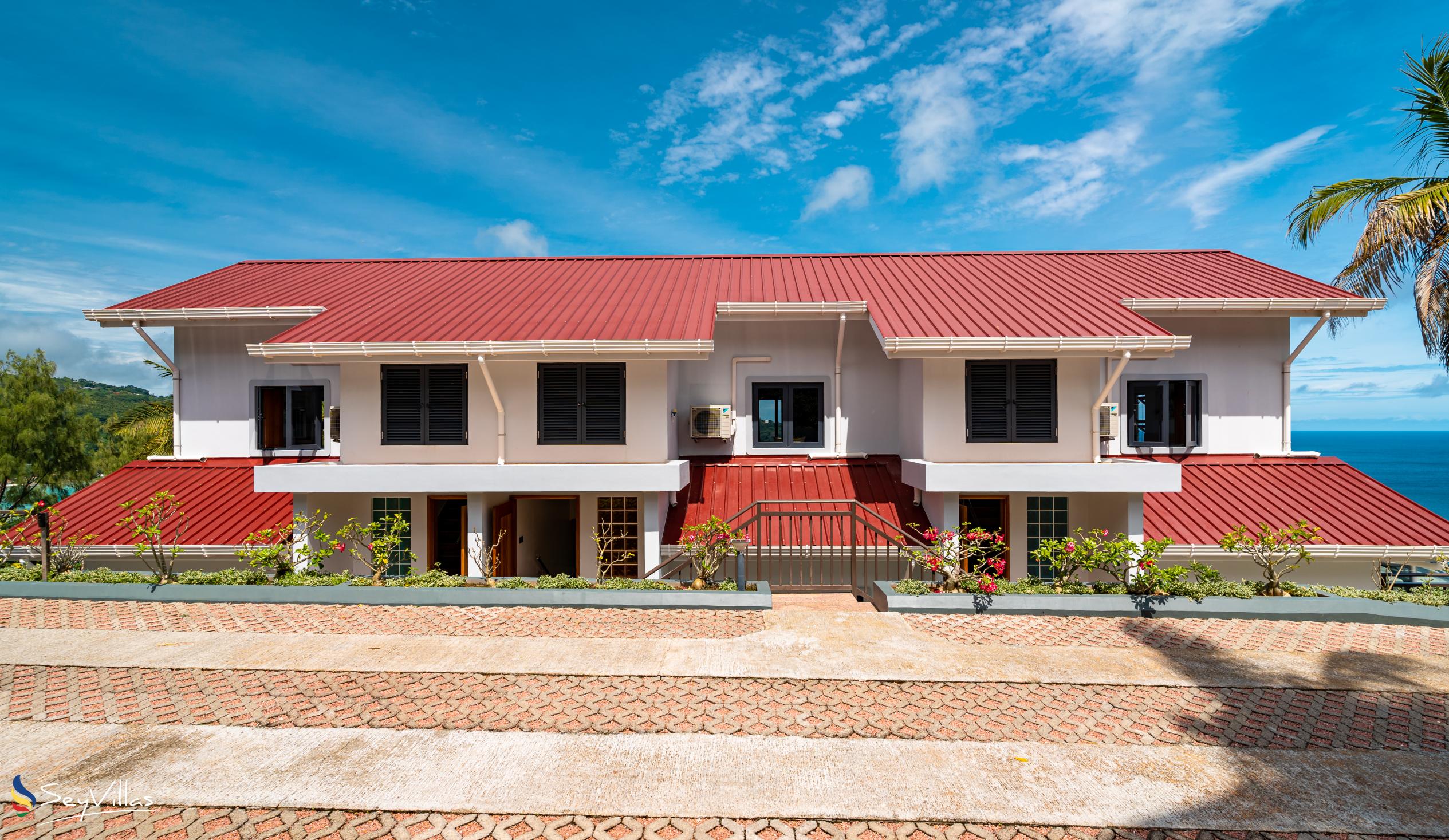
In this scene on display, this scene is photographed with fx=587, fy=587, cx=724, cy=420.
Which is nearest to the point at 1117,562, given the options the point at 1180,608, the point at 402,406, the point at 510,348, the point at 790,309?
the point at 1180,608

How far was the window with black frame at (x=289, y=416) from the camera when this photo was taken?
11.8 m

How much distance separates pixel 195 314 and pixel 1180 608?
658 inches

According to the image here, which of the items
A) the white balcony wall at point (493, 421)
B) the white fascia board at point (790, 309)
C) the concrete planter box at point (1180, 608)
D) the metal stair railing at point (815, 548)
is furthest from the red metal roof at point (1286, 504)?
the white balcony wall at point (493, 421)

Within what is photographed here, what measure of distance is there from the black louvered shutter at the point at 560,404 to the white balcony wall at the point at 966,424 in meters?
5.69

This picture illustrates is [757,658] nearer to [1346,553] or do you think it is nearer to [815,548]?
[815,548]

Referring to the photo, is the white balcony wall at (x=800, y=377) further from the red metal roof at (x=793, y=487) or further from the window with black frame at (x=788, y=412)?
the red metal roof at (x=793, y=487)

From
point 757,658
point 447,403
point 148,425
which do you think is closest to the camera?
point 757,658

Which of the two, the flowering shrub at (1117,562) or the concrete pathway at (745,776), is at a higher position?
the flowering shrub at (1117,562)

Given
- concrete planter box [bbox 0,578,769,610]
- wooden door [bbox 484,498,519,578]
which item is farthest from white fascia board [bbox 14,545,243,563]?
wooden door [bbox 484,498,519,578]

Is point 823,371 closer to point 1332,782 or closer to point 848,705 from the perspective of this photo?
point 848,705

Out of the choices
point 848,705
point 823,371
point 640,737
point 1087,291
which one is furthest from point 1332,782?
point 1087,291

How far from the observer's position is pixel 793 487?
1053 centimetres

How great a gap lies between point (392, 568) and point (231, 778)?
23.8 ft

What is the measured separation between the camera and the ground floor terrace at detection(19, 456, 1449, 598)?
30.1ft
